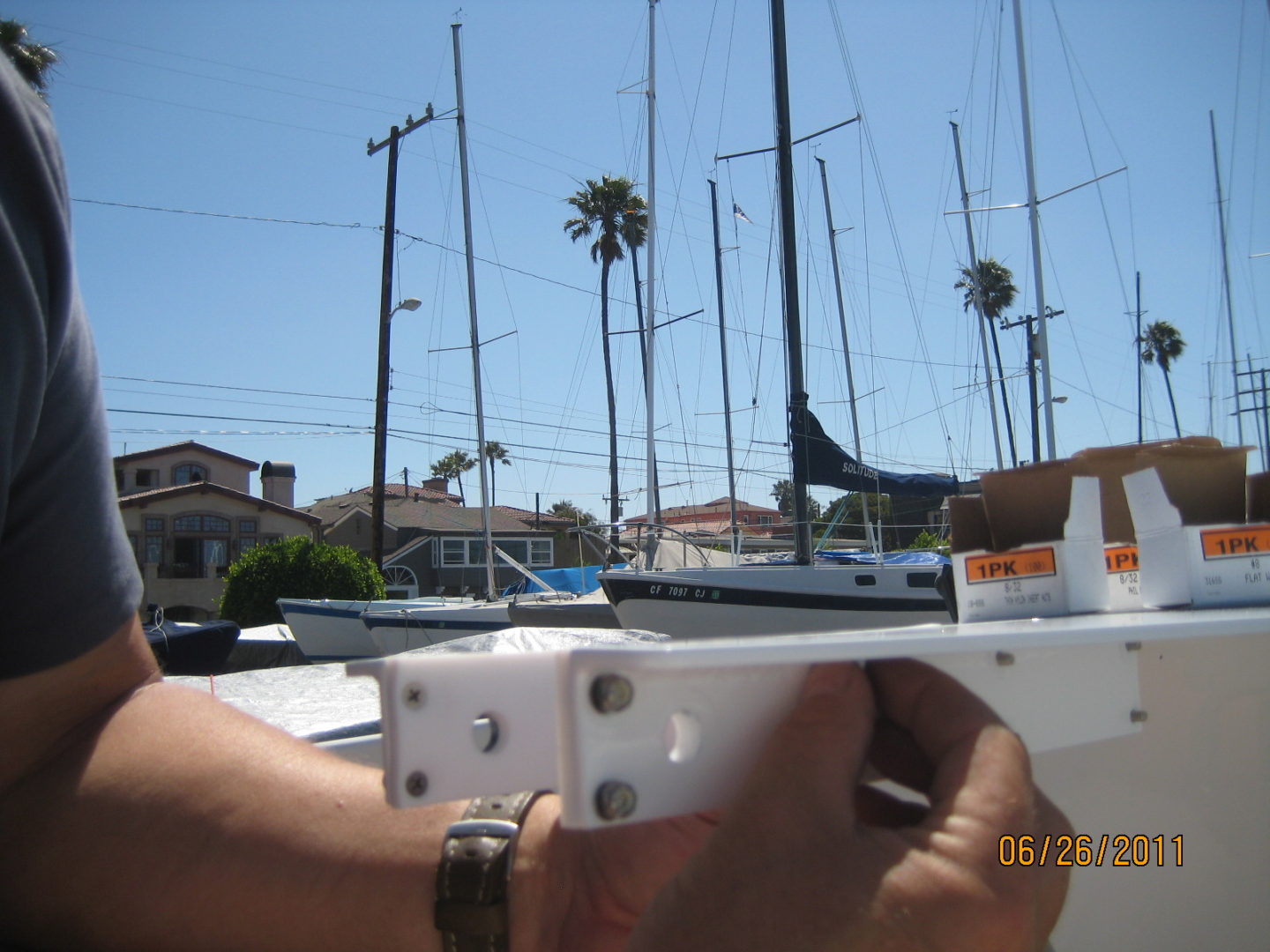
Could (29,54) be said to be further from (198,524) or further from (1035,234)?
(198,524)

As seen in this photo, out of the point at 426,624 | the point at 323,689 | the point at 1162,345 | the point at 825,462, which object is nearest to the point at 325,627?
the point at 426,624

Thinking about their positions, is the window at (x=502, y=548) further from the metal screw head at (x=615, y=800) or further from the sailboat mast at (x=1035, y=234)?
the metal screw head at (x=615, y=800)

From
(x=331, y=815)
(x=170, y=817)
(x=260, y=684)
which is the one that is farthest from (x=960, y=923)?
(x=260, y=684)

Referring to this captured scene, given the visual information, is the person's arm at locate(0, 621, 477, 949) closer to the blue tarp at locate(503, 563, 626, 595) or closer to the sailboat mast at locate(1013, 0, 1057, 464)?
the sailboat mast at locate(1013, 0, 1057, 464)

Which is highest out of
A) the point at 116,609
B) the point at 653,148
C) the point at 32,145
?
the point at 653,148

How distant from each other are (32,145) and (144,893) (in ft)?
2.56

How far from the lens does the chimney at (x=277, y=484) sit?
36.2 m

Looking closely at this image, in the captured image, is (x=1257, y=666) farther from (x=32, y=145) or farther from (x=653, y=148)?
(x=653, y=148)

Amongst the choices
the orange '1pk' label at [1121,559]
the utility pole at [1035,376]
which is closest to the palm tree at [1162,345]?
the utility pole at [1035,376]

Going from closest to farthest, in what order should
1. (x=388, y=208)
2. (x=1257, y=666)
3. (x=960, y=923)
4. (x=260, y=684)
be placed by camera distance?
(x=960, y=923), (x=1257, y=666), (x=260, y=684), (x=388, y=208)

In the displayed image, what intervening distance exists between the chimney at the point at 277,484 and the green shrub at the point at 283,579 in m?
19.6

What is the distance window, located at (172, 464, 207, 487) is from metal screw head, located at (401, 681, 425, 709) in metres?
40.7

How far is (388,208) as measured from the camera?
19719 mm

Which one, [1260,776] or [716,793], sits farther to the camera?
[1260,776]
